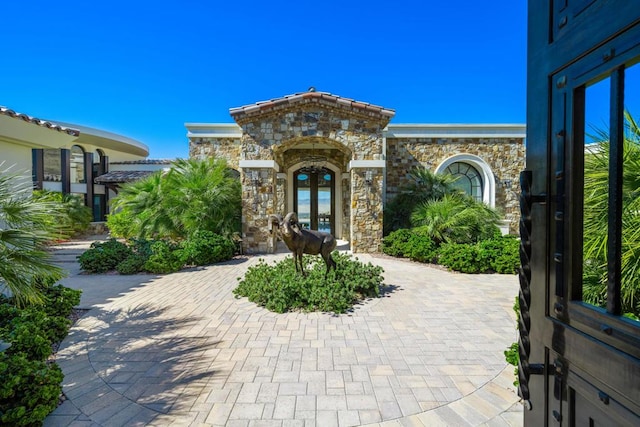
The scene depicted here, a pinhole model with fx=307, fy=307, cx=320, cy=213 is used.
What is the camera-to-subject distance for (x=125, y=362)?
374 cm

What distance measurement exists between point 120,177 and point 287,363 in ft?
64.4

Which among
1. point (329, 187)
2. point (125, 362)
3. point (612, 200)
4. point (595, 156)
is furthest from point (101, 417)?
point (329, 187)

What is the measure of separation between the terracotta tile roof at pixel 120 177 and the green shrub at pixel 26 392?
17.7 m

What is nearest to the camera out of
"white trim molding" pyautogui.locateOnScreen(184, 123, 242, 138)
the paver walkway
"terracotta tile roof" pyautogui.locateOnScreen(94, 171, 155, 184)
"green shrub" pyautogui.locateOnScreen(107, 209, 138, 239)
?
the paver walkway

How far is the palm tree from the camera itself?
3074mm

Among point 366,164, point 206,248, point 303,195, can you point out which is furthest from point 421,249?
point 303,195

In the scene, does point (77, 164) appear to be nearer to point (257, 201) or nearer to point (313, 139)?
point (257, 201)

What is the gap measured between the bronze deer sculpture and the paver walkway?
4.28 ft

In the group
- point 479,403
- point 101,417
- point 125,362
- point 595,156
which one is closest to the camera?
point 595,156

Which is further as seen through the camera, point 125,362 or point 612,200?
point 125,362

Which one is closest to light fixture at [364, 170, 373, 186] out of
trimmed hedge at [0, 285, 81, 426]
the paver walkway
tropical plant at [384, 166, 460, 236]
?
tropical plant at [384, 166, 460, 236]

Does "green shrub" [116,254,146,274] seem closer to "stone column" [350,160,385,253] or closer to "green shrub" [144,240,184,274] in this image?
"green shrub" [144,240,184,274]

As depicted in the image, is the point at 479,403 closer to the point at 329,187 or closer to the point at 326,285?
the point at 326,285

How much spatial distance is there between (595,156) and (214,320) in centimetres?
515
